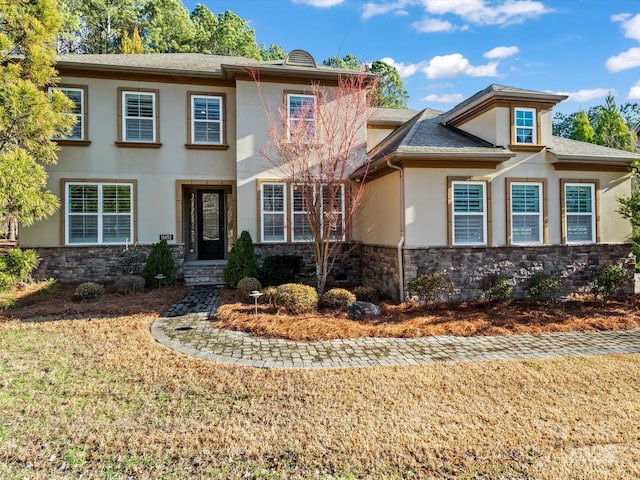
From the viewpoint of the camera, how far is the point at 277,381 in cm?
444

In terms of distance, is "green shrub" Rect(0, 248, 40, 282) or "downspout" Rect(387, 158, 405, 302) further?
"downspout" Rect(387, 158, 405, 302)

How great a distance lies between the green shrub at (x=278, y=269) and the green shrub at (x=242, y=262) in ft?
1.19

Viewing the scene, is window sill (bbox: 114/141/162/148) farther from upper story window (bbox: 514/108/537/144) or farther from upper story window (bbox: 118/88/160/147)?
upper story window (bbox: 514/108/537/144)

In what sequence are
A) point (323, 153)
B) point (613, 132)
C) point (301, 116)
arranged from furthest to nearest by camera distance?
point (613, 132), point (301, 116), point (323, 153)

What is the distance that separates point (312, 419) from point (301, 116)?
8177 millimetres

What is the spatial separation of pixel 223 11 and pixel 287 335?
2637cm

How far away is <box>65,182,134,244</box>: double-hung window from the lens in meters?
10.8

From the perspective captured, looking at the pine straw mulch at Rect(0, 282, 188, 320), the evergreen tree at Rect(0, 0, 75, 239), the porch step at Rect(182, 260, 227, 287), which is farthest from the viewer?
the porch step at Rect(182, 260, 227, 287)

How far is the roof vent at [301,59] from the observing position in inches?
444

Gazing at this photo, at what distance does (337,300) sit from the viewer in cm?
812

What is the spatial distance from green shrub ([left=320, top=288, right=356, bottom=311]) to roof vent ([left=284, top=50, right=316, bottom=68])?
23.8 ft

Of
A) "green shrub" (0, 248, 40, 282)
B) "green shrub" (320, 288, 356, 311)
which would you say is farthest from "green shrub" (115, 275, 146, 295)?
"green shrub" (320, 288, 356, 311)

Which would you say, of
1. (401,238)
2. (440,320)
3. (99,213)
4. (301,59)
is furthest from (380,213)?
(99,213)

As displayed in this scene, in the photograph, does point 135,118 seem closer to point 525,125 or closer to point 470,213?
point 470,213
